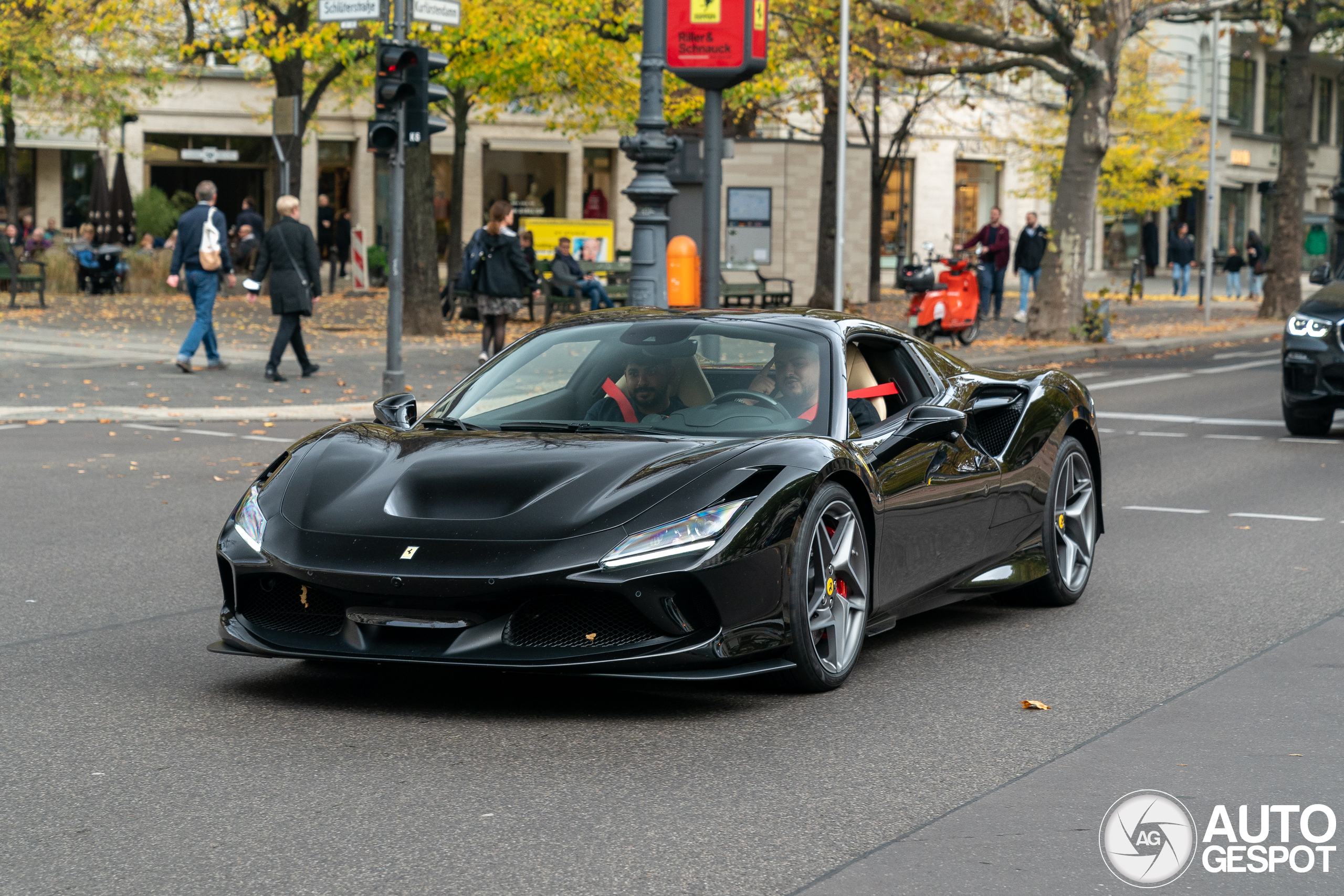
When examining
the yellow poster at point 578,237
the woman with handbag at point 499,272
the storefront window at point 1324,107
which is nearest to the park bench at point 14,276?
the yellow poster at point 578,237

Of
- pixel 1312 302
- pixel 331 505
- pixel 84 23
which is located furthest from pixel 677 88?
pixel 331 505

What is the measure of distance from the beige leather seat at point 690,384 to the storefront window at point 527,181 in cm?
4448

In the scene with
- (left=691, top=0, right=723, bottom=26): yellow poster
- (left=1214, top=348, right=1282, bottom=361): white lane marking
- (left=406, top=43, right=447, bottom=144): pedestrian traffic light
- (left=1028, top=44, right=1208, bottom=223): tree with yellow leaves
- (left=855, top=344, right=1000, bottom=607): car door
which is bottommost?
(left=1214, top=348, right=1282, bottom=361): white lane marking

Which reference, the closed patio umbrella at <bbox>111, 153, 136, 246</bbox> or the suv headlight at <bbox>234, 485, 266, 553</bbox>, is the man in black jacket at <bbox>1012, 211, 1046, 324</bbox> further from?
the suv headlight at <bbox>234, 485, 266, 553</bbox>

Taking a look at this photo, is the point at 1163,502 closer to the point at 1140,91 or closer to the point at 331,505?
the point at 331,505

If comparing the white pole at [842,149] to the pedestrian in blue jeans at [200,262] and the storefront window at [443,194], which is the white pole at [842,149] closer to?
the pedestrian in blue jeans at [200,262]

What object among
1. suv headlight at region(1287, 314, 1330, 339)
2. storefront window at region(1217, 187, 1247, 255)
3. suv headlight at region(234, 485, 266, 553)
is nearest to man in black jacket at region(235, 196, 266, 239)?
suv headlight at region(1287, 314, 1330, 339)

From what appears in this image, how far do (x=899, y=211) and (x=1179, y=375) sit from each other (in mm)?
32869

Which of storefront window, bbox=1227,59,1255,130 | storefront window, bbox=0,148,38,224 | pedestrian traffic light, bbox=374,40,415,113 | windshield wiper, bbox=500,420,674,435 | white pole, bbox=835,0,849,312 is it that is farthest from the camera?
storefront window, bbox=1227,59,1255,130

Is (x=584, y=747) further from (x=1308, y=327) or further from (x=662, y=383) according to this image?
(x=1308, y=327)

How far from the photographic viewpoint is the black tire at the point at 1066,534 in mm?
7473

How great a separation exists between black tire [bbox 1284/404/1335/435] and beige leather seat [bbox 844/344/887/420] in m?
9.03

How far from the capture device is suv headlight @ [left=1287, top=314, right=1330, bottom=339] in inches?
552

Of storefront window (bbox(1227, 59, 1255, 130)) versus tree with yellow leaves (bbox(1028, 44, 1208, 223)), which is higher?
storefront window (bbox(1227, 59, 1255, 130))
